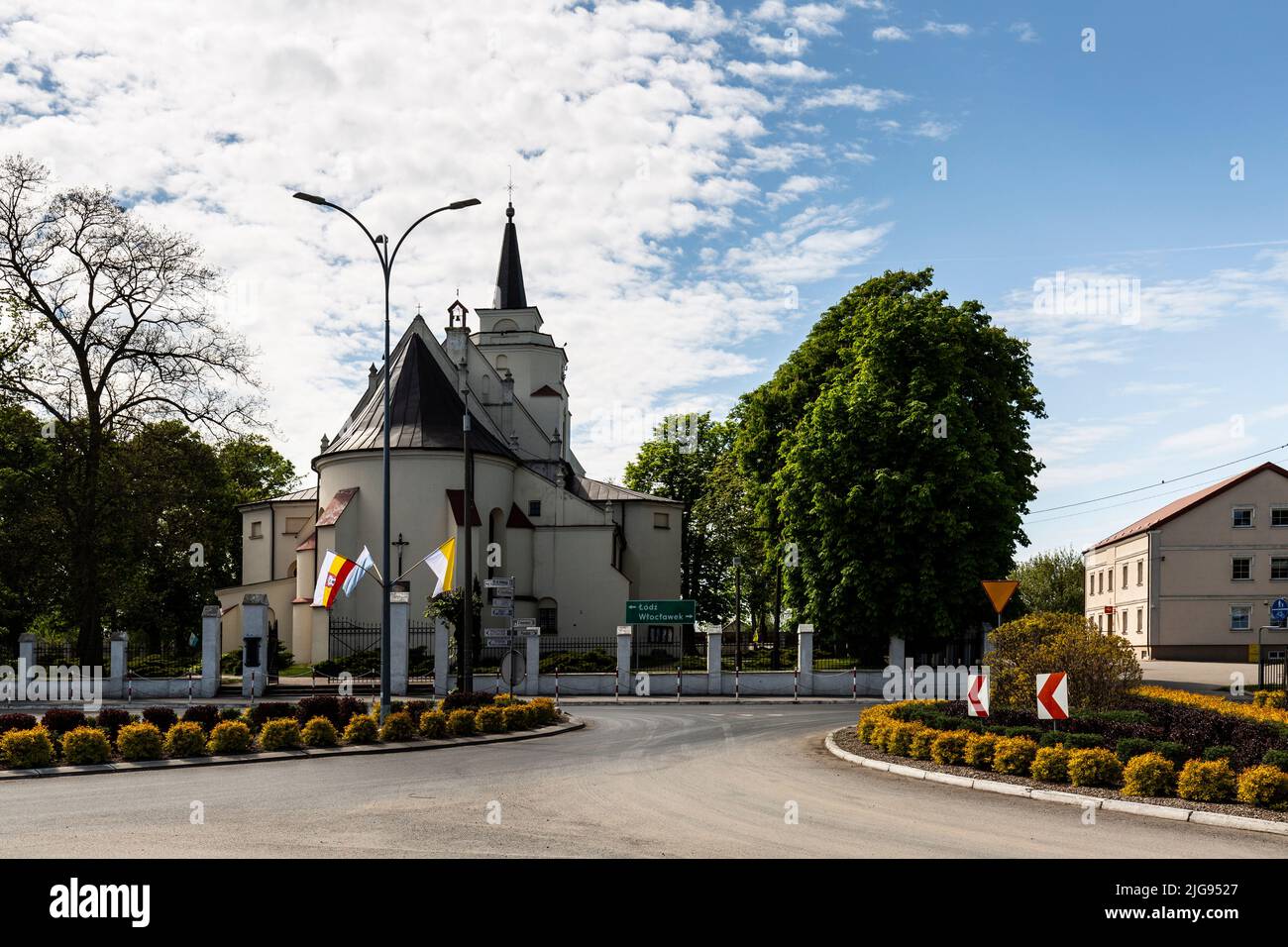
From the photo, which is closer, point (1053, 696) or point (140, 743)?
point (1053, 696)

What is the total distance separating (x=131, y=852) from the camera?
941 cm

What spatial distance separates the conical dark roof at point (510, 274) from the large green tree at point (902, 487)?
108ft

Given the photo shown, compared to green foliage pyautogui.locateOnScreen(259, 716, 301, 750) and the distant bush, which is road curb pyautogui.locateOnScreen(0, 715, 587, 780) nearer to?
green foliage pyautogui.locateOnScreen(259, 716, 301, 750)

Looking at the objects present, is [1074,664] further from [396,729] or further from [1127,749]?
[396,729]

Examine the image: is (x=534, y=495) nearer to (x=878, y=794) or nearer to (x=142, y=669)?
(x=142, y=669)

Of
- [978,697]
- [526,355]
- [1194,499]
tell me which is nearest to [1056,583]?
[1194,499]

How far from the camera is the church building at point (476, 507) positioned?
46.0 meters

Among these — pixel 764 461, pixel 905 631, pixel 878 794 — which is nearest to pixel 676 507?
pixel 764 461

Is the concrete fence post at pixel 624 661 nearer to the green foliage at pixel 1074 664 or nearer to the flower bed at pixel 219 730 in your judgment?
the flower bed at pixel 219 730

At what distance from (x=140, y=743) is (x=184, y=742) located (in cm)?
68

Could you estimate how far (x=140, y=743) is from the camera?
16969mm

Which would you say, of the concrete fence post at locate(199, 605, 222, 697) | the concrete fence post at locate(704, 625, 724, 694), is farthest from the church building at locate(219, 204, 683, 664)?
the concrete fence post at locate(704, 625, 724, 694)

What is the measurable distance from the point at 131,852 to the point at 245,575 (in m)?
50.4

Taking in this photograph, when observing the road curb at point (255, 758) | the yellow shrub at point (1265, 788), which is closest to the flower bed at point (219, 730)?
the road curb at point (255, 758)
